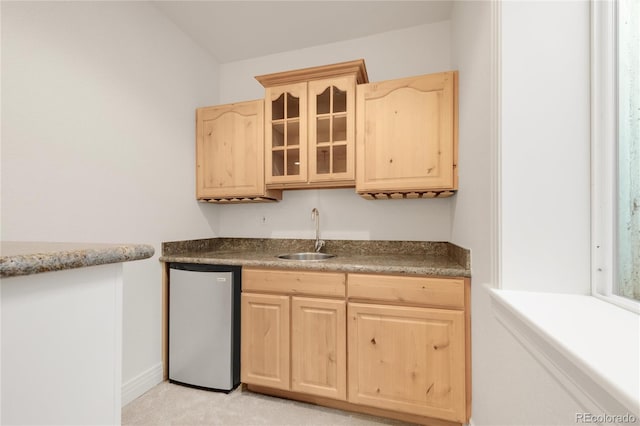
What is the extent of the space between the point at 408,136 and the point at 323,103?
681mm

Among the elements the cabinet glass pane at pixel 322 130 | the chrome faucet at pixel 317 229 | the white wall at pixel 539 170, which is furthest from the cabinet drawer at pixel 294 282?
the cabinet glass pane at pixel 322 130

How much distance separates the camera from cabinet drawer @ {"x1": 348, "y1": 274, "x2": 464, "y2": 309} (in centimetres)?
148

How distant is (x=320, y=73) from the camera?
1987 millimetres

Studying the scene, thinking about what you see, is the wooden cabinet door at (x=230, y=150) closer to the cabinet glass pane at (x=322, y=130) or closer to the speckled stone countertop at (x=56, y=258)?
the cabinet glass pane at (x=322, y=130)

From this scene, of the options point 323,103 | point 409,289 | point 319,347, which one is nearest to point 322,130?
point 323,103

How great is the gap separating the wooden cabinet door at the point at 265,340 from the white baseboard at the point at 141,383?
634mm

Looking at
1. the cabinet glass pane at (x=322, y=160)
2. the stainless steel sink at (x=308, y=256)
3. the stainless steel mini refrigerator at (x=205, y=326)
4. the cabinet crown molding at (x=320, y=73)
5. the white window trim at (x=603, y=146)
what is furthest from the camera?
the stainless steel sink at (x=308, y=256)

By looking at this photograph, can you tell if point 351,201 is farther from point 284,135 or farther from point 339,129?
point 284,135

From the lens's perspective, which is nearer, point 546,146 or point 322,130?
point 546,146

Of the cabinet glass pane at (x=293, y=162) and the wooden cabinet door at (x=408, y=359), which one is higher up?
the cabinet glass pane at (x=293, y=162)

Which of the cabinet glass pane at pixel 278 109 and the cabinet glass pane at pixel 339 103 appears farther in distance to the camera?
the cabinet glass pane at pixel 278 109

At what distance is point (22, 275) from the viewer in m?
0.42

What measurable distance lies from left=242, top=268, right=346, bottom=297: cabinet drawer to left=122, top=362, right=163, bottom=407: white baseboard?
0.87 meters

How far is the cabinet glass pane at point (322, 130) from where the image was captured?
2025 mm
